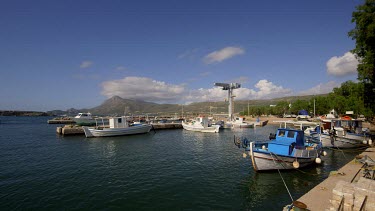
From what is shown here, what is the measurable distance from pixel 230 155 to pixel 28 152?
96.8ft

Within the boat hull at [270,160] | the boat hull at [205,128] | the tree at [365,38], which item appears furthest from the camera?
the boat hull at [205,128]

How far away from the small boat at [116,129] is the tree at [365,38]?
45079 millimetres

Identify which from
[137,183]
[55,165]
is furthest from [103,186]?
[55,165]

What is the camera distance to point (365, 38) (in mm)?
21984

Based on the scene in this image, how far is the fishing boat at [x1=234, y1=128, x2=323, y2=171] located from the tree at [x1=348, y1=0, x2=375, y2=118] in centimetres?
1126

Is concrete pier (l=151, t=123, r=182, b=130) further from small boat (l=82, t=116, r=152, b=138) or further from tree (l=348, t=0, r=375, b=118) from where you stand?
Answer: tree (l=348, t=0, r=375, b=118)

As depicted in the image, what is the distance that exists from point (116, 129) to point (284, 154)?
3912 centimetres

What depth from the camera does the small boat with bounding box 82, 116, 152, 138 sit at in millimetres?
46812

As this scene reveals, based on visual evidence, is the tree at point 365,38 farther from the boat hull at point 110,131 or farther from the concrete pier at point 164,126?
the concrete pier at point 164,126

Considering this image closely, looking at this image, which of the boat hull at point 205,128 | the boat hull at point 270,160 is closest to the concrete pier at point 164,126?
the boat hull at point 205,128

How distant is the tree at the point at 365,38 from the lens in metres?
21.5

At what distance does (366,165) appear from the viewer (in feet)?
50.7

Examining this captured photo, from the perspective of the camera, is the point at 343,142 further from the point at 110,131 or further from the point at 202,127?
the point at 110,131

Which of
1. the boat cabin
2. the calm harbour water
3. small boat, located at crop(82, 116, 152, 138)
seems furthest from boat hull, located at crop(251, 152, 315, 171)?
small boat, located at crop(82, 116, 152, 138)
